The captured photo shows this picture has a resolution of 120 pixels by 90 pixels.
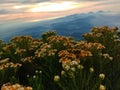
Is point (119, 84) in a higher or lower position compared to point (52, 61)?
lower

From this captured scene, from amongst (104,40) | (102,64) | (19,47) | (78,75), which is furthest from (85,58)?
(19,47)

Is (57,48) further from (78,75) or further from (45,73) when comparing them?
(78,75)

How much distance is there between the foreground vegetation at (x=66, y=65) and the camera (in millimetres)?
11203

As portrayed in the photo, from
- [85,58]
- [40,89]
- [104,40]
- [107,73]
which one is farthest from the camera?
[104,40]

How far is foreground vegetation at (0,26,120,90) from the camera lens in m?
11.2

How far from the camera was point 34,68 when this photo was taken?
1420 centimetres

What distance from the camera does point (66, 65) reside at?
37.3 feet

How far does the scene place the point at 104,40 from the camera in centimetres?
1532

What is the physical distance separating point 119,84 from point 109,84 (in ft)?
1.15

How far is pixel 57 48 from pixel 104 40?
7.30ft

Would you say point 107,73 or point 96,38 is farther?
point 96,38

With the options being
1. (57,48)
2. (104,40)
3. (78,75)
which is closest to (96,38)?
(104,40)

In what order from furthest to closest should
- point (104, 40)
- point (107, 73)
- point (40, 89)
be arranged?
point (104, 40), point (107, 73), point (40, 89)

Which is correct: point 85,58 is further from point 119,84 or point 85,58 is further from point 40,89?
point 40,89
